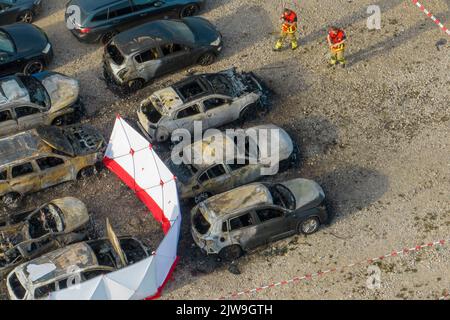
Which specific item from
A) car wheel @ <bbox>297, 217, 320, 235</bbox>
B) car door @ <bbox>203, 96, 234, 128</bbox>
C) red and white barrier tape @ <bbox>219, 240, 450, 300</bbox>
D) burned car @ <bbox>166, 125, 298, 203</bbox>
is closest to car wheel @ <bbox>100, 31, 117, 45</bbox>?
car door @ <bbox>203, 96, 234, 128</bbox>

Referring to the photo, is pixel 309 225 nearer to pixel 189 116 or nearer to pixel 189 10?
pixel 189 116

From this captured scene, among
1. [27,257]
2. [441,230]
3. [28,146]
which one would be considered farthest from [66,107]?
[441,230]

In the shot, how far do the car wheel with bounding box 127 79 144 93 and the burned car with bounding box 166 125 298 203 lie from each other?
356cm

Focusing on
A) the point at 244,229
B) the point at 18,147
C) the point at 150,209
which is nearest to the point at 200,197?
the point at 150,209

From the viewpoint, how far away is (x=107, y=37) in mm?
21875

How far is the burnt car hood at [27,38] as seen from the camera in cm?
2053

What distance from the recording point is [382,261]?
16.3m

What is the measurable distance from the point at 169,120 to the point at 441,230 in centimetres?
771

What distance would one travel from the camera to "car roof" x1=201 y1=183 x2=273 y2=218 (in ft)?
52.9

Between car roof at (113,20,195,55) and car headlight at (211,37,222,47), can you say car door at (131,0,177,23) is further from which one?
car headlight at (211,37,222,47)

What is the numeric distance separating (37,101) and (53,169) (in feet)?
7.94

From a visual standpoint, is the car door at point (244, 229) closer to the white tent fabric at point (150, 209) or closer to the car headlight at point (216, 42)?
the white tent fabric at point (150, 209)
